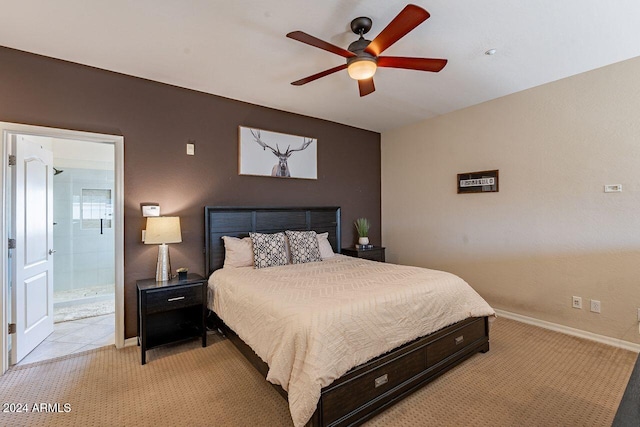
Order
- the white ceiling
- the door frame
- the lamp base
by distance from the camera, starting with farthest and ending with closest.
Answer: the lamp base
the door frame
the white ceiling

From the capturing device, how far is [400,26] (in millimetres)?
1807

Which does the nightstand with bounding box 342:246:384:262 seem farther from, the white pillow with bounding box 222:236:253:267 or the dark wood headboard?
the white pillow with bounding box 222:236:253:267

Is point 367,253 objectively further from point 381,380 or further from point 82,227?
point 82,227

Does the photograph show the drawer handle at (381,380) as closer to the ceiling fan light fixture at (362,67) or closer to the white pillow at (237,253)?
the white pillow at (237,253)

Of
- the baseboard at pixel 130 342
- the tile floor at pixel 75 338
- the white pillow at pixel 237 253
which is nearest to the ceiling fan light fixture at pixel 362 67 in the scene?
the white pillow at pixel 237 253

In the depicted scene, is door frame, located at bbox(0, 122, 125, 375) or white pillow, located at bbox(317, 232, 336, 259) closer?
door frame, located at bbox(0, 122, 125, 375)

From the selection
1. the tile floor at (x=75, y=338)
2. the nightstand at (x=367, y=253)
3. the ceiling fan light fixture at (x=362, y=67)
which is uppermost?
the ceiling fan light fixture at (x=362, y=67)

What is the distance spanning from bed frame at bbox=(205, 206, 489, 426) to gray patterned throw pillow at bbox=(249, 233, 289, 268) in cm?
39

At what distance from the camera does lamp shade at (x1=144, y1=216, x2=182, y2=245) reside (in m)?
2.84

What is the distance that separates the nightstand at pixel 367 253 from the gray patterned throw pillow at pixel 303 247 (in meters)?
0.84

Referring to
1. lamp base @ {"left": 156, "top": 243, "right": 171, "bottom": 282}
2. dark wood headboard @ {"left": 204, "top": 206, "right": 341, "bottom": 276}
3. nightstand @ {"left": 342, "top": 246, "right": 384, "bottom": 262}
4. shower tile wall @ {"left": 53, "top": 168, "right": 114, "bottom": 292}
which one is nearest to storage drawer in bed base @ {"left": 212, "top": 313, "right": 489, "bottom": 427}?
lamp base @ {"left": 156, "top": 243, "right": 171, "bottom": 282}

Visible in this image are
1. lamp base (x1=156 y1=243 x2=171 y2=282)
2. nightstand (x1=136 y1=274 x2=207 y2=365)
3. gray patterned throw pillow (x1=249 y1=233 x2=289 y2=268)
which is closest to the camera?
nightstand (x1=136 y1=274 x2=207 y2=365)

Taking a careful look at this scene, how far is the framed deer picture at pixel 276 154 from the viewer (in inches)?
149

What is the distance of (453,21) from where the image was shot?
2.21 meters
